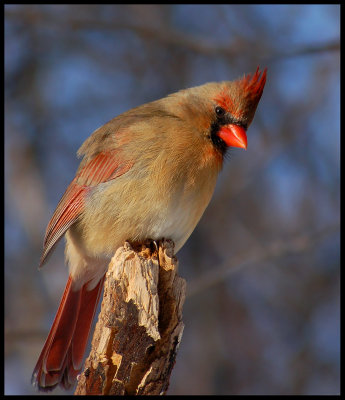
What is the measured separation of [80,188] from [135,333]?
1009mm

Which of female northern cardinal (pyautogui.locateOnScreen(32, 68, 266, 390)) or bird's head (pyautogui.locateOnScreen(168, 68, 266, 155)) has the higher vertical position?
bird's head (pyautogui.locateOnScreen(168, 68, 266, 155))

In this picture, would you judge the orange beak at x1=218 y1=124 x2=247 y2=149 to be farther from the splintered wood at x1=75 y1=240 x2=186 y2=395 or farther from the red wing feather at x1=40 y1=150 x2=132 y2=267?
the splintered wood at x1=75 y1=240 x2=186 y2=395

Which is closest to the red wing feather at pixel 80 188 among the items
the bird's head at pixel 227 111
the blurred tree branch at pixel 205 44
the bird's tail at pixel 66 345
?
the bird's tail at pixel 66 345

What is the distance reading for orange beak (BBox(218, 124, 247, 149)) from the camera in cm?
301

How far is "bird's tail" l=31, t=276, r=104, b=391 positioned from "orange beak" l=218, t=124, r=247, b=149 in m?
1.03

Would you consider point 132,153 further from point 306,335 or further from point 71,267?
point 306,335

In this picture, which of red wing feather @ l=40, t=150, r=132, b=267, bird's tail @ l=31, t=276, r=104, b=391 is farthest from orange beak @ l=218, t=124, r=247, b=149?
bird's tail @ l=31, t=276, r=104, b=391

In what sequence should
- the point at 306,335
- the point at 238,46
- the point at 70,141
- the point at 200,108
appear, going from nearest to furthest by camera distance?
the point at 200,108 < the point at 238,46 < the point at 306,335 < the point at 70,141

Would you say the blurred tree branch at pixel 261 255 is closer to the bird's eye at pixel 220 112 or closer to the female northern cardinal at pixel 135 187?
the female northern cardinal at pixel 135 187

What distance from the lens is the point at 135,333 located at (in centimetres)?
222

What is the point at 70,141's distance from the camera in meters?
5.80

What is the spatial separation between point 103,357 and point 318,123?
3.81m

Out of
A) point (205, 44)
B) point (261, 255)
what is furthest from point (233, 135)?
point (205, 44)

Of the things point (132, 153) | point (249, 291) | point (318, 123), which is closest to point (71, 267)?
point (132, 153)
